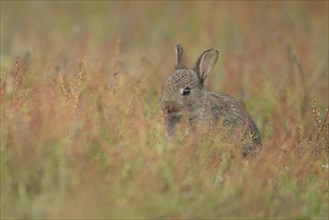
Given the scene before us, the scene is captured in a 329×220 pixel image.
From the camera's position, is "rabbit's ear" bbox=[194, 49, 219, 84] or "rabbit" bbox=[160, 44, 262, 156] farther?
"rabbit's ear" bbox=[194, 49, 219, 84]

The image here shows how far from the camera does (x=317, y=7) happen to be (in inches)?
524

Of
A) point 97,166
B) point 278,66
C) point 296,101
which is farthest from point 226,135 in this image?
point 278,66

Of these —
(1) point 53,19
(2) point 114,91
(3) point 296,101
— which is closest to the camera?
(2) point 114,91

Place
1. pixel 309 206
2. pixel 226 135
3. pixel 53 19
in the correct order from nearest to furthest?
pixel 309 206
pixel 226 135
pixel 53 19

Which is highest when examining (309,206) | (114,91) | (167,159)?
(114,91)

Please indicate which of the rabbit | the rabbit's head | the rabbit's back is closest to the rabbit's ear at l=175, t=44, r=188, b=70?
the rabbit's head

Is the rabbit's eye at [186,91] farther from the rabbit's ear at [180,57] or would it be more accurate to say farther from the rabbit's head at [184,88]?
the rabbit's ear at [180,57]

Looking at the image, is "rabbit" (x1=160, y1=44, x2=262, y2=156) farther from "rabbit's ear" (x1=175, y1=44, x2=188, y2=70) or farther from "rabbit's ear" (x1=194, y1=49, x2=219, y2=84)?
"rabbit's ear" (x1=175, y1=44, x2=188, y2=70)

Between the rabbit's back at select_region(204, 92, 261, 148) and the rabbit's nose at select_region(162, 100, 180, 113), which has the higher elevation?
the rabbit's nose at select_region(162, 100, 180, 113)

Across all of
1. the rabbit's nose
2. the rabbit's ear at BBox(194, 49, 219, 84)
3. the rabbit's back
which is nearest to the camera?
the rabbit's nose

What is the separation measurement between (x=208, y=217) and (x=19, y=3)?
29.5 feet

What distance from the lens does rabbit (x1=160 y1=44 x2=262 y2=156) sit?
6750mm

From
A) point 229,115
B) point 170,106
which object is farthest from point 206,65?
point 170,106

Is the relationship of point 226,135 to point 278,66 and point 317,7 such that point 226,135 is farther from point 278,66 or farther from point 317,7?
point 317,7
